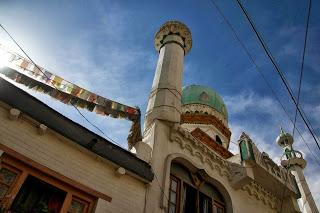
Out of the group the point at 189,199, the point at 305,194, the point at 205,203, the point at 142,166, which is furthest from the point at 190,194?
the point at 305,194

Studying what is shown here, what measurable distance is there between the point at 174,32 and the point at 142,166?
9.45 meters

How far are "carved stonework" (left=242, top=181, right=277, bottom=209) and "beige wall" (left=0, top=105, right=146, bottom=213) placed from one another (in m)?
6.59

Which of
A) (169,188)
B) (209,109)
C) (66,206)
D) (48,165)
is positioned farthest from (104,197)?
(209,109)

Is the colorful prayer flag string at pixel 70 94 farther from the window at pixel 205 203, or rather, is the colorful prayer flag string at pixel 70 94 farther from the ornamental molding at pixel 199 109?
the ornamental molding at pixel 199 109

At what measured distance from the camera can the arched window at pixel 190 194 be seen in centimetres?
1010

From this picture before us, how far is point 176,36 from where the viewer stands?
16359 mm

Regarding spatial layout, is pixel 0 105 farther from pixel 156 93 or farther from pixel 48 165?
pixel 156 93

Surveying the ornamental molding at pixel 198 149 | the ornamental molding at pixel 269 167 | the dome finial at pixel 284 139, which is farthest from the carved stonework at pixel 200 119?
the ornamental molding at pixel 198 149

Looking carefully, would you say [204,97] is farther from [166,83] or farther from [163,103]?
[163,103]

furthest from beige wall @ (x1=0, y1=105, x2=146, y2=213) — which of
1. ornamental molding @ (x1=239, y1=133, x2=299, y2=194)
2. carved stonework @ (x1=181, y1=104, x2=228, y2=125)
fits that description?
carved stonework @ (x1=181, y1=104, x2=228, y2=125)

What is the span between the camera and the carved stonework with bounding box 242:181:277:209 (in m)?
13.6

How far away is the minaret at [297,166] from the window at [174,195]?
12658 millimetres

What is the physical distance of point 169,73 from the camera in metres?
13.8

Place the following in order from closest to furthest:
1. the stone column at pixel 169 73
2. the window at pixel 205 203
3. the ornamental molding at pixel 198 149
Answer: the window at pixel 205 203
the ornamental molding at pixel 198 149
the stone column at pixel 169 73
